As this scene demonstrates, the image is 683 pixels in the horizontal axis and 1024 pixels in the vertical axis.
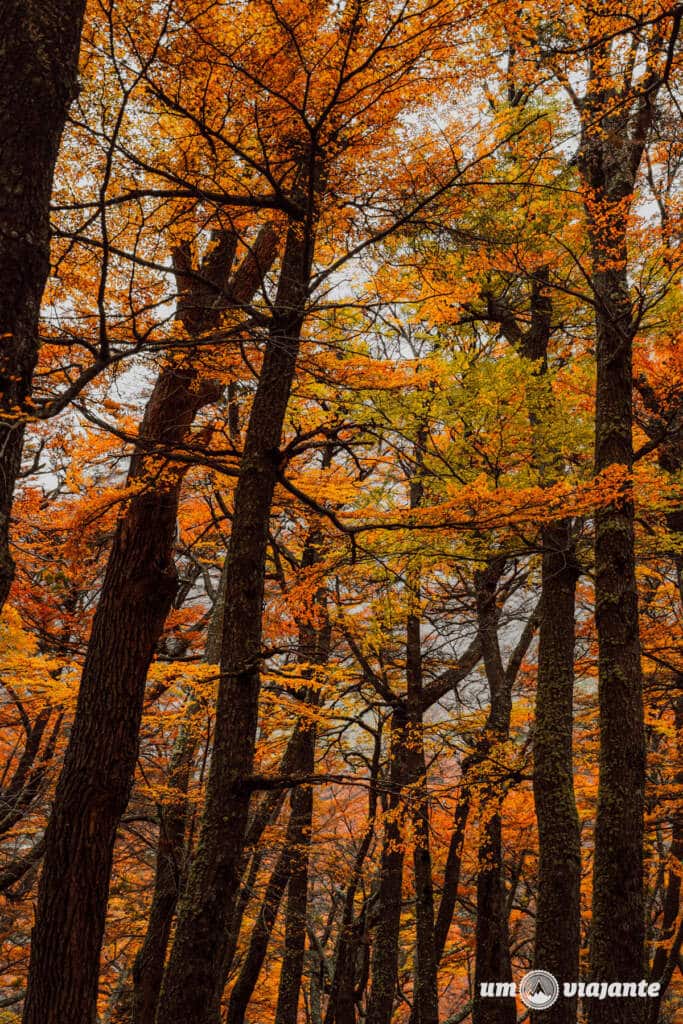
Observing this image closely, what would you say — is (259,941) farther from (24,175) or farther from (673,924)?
(24,175)

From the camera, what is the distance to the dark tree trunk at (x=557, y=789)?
246 inches

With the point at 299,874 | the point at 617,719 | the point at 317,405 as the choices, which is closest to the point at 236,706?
the point at 617,719

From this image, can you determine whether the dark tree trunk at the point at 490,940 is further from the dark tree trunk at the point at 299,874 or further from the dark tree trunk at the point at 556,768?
the dark tree trunk at the point at 299,874

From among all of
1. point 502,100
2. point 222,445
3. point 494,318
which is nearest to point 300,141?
point 222,445

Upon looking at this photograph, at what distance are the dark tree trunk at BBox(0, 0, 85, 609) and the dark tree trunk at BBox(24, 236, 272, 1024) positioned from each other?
5.02 feet

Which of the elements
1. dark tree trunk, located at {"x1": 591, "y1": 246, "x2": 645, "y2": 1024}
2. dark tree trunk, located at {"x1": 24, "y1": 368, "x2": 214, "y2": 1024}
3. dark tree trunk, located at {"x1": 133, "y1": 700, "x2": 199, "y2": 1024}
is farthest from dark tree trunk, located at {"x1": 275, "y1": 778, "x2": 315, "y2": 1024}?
dark tree trunk, located at {"x1": 591, "y1": 246, "x2": 645, "y2": 1024}

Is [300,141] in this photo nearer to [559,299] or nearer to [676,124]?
[676,124]

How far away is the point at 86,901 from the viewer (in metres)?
4.87

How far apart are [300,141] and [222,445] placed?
333cm

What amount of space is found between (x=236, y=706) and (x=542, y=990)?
165 inches

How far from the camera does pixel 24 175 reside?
2709 mm

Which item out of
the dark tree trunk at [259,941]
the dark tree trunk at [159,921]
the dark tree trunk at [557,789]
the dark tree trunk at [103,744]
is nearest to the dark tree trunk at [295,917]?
the dark tree trunk at [259,941]

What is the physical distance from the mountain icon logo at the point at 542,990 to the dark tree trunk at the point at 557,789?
5cm

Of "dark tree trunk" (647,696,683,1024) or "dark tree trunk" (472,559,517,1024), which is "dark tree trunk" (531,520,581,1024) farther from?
"dark tree trunk" (647,696,683,1024)
